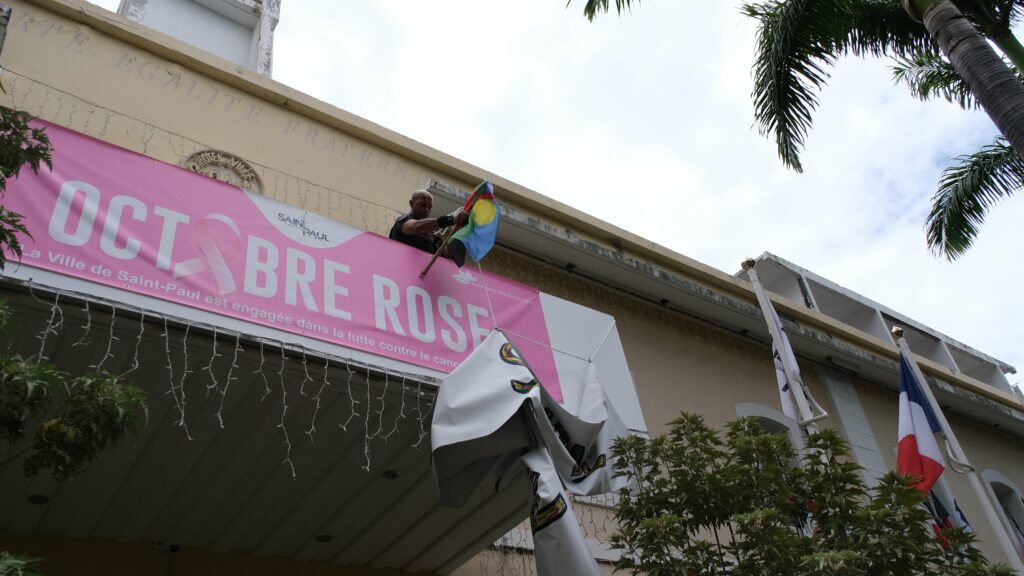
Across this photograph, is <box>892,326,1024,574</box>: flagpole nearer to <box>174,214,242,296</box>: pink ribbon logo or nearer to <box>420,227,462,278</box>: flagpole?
<box>420,227,462,278</box>: flagpole

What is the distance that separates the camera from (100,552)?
644cm

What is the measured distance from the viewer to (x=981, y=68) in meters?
9.22

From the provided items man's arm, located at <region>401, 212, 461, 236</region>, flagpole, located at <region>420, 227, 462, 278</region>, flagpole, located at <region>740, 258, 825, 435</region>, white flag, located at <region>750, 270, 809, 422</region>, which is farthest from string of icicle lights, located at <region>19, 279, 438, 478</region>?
white flag, located at <region>750, 270, 809, 422</region>

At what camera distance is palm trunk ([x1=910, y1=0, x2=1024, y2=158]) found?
8.90 meters

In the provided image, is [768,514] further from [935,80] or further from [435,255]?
[935,80]

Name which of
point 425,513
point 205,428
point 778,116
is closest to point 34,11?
point 205,428

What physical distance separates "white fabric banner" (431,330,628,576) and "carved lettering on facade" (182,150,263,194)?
3.66m

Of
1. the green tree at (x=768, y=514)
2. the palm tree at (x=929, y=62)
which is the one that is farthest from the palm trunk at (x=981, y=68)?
the green tree at (x=768, y=514)

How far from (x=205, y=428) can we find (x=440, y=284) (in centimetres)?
208

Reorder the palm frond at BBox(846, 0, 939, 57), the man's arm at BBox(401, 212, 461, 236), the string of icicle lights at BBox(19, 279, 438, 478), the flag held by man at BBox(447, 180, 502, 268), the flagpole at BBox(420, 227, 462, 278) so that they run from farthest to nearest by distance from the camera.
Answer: the palm frond at BBox(846, 0, 939, 57) → the man's arm at BBox(401, 212, 461, 236) → the flag held by man at BBox(447, 180, 502, 268) → the flagpole at BBox(420, 227, 462, 278) → the string of icicle lights at BBox(19, 279, 438, 478)

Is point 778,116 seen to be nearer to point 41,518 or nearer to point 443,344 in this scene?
point 443,344

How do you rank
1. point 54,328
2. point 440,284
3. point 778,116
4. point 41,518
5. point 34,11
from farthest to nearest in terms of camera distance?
1. point 778,116
2. point 34,11
3. point 440,284
4. point 41,518
5. point 54,328

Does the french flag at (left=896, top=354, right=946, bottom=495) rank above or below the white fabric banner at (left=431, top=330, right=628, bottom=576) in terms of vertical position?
above

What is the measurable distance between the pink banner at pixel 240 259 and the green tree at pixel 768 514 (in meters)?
1.15
